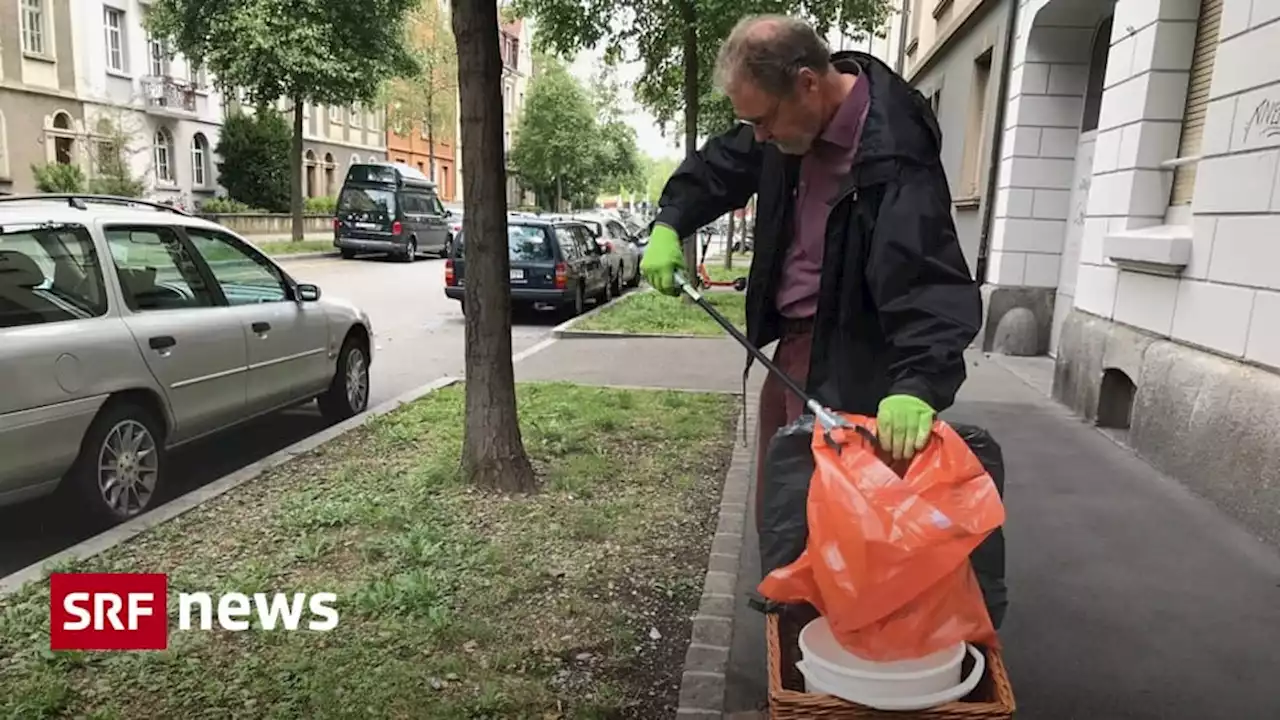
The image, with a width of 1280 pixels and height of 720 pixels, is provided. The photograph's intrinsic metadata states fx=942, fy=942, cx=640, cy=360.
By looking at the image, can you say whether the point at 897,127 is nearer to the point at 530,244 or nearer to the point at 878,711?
the point at 878,711

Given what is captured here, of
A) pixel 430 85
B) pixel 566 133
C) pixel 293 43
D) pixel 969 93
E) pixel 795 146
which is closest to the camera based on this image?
pixel 795 146

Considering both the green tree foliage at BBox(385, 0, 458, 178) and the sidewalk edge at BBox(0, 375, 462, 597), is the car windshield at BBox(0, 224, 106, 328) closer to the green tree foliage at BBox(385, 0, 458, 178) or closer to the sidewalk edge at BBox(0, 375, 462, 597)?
the sidewalk edge at BBox(0, 375, 462, 597)

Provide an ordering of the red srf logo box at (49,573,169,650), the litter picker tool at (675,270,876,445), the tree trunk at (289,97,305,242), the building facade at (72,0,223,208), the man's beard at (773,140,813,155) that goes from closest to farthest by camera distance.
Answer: the litter picker tool at (675,270,876,445)
the man's beard at (773,140,813,155)
the red srf logo box at (49,573,169,650)
the tree trunk at (289,97,305,242)
the building facade at (72,0,223,208)

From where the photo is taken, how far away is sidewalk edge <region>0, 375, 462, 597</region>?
3834 mm

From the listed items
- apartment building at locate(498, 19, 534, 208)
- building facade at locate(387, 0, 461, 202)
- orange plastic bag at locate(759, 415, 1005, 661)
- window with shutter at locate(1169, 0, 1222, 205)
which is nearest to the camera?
orange plastic bag at locate(759, 415, 1005, 661)

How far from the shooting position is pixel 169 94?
103 ft

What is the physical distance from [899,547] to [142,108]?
112 ft

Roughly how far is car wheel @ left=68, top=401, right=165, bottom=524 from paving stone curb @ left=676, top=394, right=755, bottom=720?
293cm

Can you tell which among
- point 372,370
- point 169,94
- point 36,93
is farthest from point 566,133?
point 372,370

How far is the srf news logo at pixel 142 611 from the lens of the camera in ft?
11.0

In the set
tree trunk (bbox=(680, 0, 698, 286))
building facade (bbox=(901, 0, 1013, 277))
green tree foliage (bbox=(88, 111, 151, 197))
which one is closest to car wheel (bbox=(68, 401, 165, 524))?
building facade (bbox=(901, 0, 1013, 277))

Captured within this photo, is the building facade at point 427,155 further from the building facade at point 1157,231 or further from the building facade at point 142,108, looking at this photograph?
the building facade at point 1157,231

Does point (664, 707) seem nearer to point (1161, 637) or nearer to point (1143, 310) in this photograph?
point (1161, 637)

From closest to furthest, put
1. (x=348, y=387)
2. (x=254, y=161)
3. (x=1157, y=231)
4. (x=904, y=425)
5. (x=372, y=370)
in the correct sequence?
1. (x=904, y=425)
2. (x=1157, y=231)
3. (x=348, y=387)
4. (x=372, y=370)
5. (x=254, y=161)
